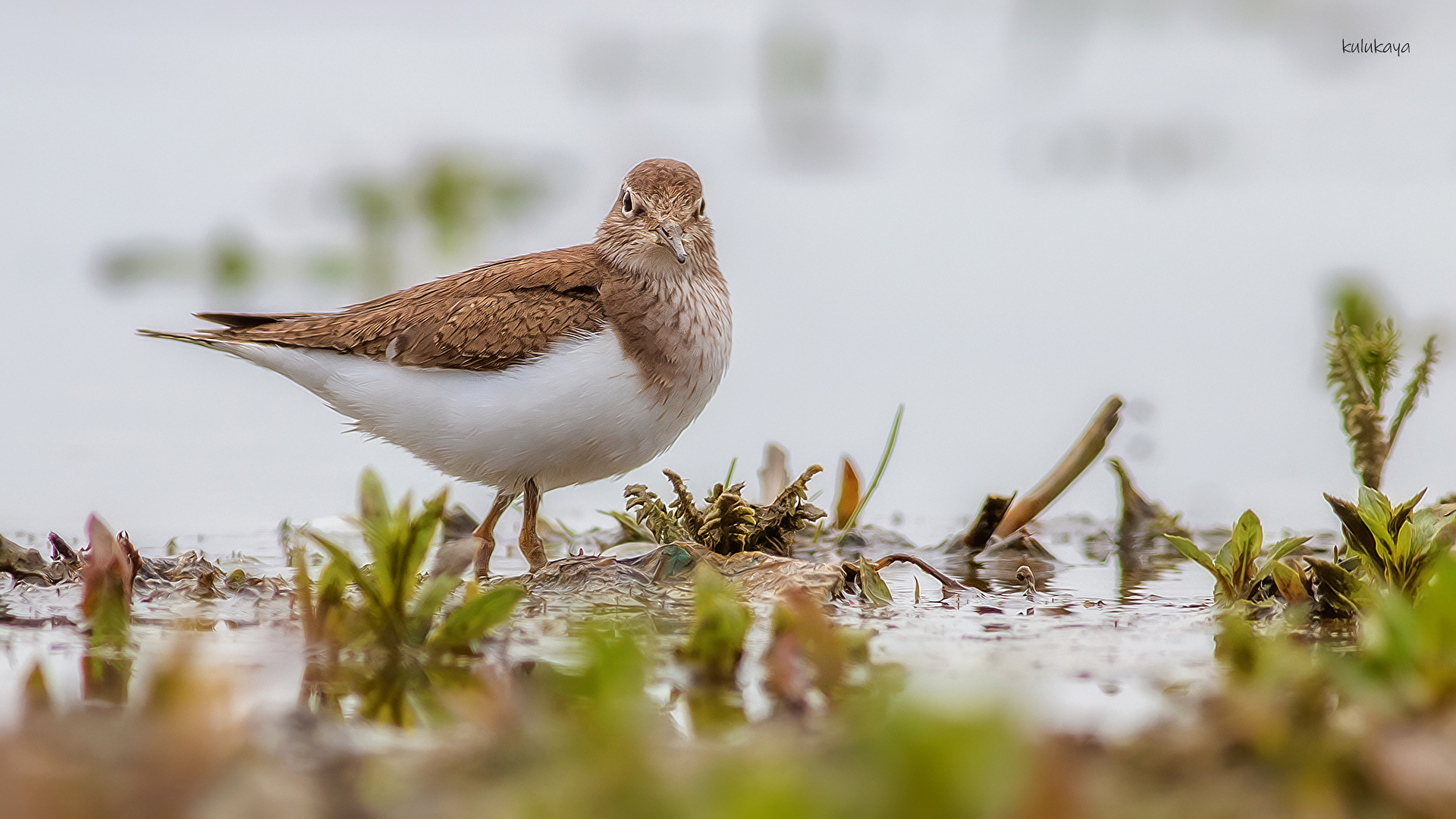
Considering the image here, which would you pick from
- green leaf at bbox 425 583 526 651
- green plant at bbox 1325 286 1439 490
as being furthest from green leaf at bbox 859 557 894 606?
green plant at bbox 1325 286 1439 490

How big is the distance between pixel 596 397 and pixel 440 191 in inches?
256

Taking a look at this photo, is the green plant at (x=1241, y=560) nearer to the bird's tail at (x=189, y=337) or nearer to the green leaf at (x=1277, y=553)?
the green leaf at (x=1277, y=553)

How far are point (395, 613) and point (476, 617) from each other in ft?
0.85

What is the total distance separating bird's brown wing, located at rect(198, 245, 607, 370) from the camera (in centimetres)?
593

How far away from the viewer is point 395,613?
3828 millimetres

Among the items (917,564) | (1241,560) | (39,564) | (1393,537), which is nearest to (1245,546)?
(1241,560)

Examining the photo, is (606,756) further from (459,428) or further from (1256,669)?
(459,428)

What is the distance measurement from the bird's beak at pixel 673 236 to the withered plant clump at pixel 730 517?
1115 millimetres

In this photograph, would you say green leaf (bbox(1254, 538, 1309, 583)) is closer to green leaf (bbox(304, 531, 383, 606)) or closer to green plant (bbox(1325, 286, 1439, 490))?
green plant (bbox(1325, 286, 1439, 490))

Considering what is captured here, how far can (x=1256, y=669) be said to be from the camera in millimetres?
3527

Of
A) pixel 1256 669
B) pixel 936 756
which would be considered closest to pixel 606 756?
pixel 936 756

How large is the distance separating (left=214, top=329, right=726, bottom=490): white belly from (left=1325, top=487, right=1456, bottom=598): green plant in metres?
2.75

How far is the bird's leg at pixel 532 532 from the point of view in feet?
19.1

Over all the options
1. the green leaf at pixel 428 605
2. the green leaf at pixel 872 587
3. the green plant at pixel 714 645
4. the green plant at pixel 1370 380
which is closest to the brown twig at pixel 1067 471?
the green plant at pixel 1370 380
